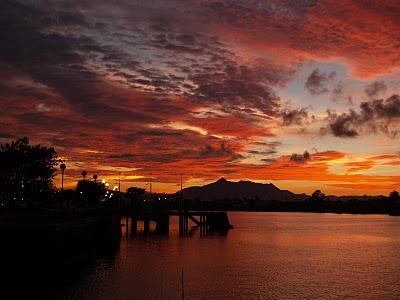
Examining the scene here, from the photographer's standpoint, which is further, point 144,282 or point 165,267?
point 165,267

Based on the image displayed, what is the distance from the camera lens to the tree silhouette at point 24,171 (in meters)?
81.9

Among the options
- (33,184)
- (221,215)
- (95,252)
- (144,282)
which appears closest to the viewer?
(144,282)

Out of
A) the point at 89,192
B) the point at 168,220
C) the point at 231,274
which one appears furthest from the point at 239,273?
the point at 89,192

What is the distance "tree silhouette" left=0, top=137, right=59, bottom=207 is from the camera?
81.9m

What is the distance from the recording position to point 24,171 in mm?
84562

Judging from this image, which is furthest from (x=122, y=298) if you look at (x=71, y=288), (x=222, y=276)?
(x=222, y=276)

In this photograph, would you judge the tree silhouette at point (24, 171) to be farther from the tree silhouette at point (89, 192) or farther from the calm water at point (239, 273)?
the tree silhouette at point (89, 192)

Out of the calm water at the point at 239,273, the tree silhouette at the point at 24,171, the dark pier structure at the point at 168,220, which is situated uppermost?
the tree silhouette at the point at 24,171

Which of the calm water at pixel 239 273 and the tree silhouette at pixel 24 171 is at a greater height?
the tree silhouette at pixel 24 171

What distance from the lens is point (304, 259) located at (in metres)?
81.0

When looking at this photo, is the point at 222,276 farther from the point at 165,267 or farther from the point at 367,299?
the point at 367,299

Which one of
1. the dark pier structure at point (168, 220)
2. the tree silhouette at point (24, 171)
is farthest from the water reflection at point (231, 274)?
the dark pier structure at point (168, 220)

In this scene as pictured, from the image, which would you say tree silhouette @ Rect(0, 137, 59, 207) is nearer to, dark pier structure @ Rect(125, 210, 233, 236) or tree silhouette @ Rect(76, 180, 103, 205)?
dark pier structure @ Rect(125, 210, 233, 236)

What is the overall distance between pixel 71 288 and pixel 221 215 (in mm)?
102734
